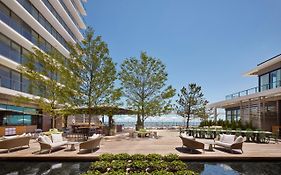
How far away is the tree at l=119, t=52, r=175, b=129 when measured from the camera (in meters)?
25.7

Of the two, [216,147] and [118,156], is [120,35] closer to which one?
[216,147]

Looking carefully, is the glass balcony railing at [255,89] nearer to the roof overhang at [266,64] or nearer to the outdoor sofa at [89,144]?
the roof overhang at [266,64]

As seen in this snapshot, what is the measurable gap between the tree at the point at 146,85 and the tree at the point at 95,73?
16.8ft

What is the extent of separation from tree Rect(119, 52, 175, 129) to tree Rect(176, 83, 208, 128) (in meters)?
8.16

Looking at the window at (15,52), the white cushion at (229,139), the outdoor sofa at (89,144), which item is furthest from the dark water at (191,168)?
the window at (15,52)

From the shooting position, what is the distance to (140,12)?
79.9 ft

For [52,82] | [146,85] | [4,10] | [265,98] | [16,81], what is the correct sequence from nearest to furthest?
[52,82] < [4,10] < [265,98] < [16,81] < [146,85]

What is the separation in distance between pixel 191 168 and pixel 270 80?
62.1ft

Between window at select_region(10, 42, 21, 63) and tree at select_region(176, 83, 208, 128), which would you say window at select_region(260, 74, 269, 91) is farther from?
window at select_region(10, 42, 21, 63)

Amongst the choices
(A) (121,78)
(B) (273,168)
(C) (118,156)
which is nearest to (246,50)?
(A) (121,78)

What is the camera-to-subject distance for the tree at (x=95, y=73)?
20312mm

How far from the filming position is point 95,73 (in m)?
20.5

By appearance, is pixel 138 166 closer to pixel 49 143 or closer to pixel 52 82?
pixel 49 143

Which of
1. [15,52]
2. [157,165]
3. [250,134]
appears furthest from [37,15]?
[157,165]
